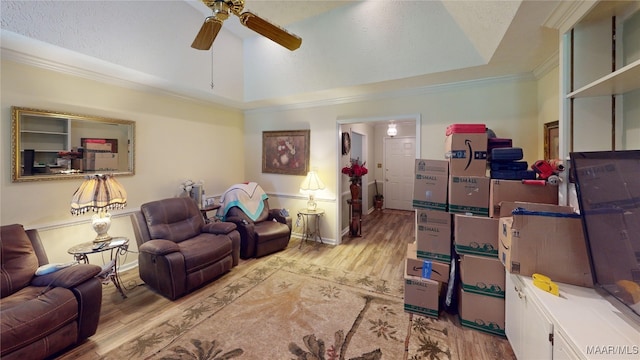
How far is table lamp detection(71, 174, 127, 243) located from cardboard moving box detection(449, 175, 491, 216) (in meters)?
3.24

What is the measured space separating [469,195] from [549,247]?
0.65 metres

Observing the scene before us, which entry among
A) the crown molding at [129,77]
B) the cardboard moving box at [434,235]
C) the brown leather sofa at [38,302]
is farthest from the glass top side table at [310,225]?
the brown leather sofa at [38,302]

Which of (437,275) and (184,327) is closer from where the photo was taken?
(184,327)

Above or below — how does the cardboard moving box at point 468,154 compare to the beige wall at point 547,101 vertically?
below

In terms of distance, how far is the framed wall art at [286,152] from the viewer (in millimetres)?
4145

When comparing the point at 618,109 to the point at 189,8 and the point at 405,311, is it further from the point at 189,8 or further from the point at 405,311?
the point at 189,8

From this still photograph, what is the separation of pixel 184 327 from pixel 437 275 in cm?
224

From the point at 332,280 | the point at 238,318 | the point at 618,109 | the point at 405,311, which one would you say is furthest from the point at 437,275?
the point at 238,318

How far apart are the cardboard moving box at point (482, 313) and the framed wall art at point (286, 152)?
2872 mm

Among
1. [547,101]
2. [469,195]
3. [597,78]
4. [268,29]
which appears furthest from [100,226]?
[547,101]

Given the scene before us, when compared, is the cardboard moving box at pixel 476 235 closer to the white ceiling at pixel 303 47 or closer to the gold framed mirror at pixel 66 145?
the white ceiling at pixel 303 47

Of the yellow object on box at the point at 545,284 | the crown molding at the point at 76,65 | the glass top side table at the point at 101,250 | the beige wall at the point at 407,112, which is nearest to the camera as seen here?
the yellow object on box at the point at 545,284

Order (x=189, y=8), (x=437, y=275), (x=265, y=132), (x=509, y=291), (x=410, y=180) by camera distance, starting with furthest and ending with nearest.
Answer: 1. (x=410, y=180)
2. (x=265, y=132)
3. (x=189, y=8)
4. (x=437, y=275)
5. (x=509, y=291)

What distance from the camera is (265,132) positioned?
448cm
